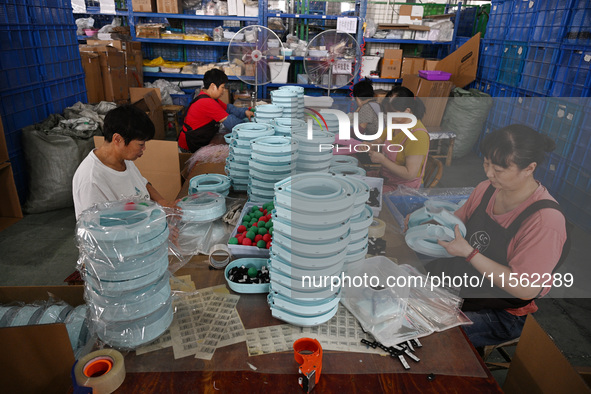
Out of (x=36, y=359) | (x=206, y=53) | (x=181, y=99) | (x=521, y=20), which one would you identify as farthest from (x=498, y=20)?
(x=36, y=359)

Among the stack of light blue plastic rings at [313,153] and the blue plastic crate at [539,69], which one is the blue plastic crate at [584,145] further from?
the stack of light blue plastic rings at [313,153]

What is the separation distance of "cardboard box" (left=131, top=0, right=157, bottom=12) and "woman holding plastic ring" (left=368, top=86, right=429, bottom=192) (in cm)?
480

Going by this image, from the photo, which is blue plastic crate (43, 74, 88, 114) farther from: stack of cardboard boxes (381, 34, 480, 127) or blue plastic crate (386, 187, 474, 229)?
stack of cardboard boxes (381, 34, 480, 127)

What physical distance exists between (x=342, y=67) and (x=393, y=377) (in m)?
4.03

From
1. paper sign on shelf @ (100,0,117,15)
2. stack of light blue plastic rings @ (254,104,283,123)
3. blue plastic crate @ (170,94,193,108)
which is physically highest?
paper sign on shelf @ (100,0,117,15)

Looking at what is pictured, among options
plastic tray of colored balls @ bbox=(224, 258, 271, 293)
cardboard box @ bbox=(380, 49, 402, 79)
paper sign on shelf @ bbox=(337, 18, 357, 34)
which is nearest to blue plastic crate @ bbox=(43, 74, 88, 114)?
paper sign on shelf @ bbox=(337, 18, 357, 34)

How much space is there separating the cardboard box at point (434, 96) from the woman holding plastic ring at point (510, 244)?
4138 millimetres

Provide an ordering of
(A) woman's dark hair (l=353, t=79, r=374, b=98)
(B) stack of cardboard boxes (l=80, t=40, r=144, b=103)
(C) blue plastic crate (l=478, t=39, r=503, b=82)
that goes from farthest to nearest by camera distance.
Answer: (C) blue plastic crate (l=478, t=39, r=503, b=82), (B) stack of cardboard boxes (l=80, t=40, r=144, b=103), (A) woman's dark hair (l=353, t=79, r=374, b=98)

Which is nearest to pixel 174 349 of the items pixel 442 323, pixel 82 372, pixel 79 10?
pixel 82 372

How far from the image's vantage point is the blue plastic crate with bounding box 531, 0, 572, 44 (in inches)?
153

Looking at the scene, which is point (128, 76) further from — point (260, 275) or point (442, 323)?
point (442, 323)

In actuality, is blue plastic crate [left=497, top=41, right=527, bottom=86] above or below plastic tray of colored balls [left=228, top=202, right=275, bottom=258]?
above

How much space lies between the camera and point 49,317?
53.7 inches

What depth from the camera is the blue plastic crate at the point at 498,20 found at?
16.6 ft
